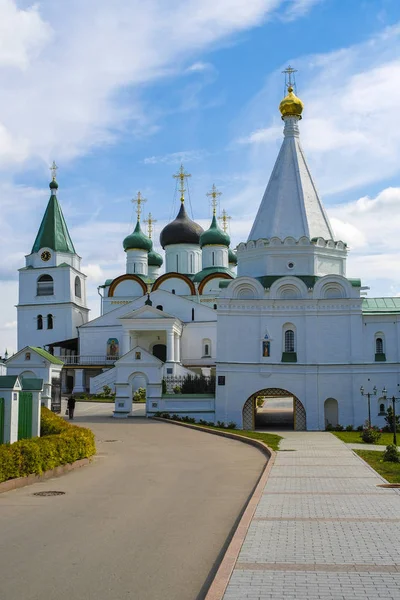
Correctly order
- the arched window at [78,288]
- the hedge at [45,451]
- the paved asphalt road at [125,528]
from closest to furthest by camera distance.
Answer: the paved asphalt road at [125,528]
the hedge at [45,451]
the arched window at [78,288]

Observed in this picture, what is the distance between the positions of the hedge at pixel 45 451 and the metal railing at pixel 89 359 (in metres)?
27.2

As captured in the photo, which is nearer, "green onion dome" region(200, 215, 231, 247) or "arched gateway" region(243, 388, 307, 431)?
"arched gateway" region(243, 388, 307, 431)

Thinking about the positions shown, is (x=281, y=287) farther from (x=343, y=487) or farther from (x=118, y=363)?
(x=343, y=487)

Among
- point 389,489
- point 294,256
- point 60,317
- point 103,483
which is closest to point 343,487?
point 389,489

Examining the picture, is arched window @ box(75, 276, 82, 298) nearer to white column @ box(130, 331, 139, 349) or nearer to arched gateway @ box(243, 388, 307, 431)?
white column @ box(130, 331, 139, 349)

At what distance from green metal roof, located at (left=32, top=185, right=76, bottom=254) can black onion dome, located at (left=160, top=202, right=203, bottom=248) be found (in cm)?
675

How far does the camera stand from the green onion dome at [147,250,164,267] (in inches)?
2092

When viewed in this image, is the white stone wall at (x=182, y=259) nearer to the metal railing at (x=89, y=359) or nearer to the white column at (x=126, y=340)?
the metal railing at (x=89, y=359)

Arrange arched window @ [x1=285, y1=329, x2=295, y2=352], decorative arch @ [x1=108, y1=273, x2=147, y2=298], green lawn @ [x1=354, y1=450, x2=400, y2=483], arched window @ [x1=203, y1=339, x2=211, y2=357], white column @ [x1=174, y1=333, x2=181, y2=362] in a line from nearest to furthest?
→ 1. green lawn @ [x1=354, y1=450, x2=400, y2=483]
2. arched window @ [x1=285, y1=329, x2=295, y2=352]
3. white column @ [x1=174, y1=333, x2=181, y2=362]
4. arched window @ [x1=203, y1=339, x2=211, y2=357]
5. decorative arch @ [x1=108, y1=273, x2=147, y2=298]

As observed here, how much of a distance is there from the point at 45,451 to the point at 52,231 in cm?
3591

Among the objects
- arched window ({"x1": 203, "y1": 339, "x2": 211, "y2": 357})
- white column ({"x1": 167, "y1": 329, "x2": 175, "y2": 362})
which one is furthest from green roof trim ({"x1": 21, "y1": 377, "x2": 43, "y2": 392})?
arched window ({"x1": 203, "y1": 339, "x2": 211, "y2": 357})

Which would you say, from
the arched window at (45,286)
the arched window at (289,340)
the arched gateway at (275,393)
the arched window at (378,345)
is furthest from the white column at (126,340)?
the arched window at (378,345)

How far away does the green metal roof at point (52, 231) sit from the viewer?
153 feet

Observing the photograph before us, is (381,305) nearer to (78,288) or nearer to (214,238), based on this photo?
(214,238)
